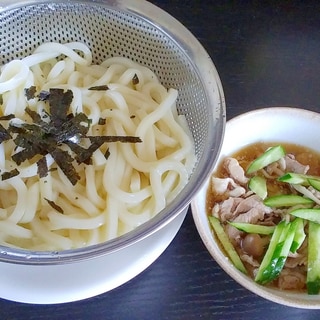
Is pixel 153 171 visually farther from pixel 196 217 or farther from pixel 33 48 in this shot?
pixel 33 48

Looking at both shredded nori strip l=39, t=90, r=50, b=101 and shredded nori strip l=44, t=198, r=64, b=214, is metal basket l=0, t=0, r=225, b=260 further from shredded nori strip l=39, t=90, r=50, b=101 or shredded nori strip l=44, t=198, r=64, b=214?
shredded nori strip l=44, t=198, r=64, b=214

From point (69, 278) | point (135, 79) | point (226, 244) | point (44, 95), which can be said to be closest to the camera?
point (69, 278)

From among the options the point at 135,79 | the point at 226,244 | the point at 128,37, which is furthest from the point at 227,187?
the point at 128,37

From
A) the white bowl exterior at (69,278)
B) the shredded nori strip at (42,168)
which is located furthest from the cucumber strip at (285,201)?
the shredded nori strip at (42,168)

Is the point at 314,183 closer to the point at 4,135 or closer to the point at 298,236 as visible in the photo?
the point at 298,236

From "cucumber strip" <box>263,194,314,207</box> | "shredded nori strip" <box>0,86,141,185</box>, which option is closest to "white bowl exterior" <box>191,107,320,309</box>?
Answer: "cucumber strip" <box>263,194,314,207</box>

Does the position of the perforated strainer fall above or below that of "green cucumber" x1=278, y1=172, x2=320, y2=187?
above
